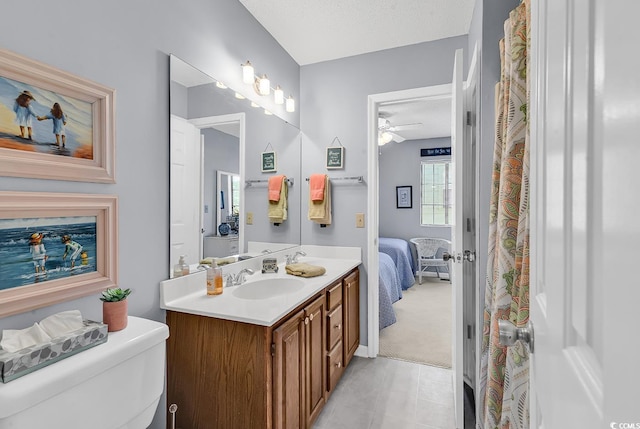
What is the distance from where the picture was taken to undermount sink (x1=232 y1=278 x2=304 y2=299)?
1.94m

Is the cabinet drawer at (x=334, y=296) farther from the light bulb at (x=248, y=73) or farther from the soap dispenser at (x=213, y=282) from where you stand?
the light bulb at (x=248, y=73)

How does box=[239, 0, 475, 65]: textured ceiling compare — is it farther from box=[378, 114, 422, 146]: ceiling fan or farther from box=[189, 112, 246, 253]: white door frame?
box=[378, 114, 422, 146]: ceiling fan

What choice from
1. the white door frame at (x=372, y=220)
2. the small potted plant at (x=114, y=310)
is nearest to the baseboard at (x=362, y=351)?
the white door frame at (x=372, y=220)

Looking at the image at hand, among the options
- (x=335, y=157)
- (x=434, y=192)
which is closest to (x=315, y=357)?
(x=335, y=157)

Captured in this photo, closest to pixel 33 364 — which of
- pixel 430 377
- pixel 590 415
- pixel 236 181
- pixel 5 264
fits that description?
pixel 5 264

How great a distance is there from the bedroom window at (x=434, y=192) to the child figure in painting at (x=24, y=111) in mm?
5542

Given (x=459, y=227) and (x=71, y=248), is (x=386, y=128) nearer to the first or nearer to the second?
(x=459, y=227)

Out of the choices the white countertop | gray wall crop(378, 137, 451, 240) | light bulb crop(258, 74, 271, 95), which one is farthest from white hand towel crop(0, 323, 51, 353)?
gray wall crop(378, 137, 451, 240)

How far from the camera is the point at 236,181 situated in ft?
7.09

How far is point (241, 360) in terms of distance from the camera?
1.37m

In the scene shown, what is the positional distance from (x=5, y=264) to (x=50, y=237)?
14 centimetres

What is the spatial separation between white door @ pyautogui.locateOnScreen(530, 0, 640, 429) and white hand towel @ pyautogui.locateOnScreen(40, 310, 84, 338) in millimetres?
1227

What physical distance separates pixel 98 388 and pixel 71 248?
50cm

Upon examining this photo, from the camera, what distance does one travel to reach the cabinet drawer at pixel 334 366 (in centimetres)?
200
